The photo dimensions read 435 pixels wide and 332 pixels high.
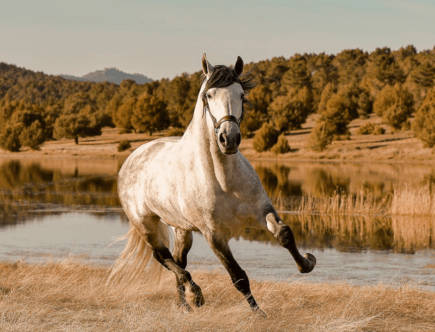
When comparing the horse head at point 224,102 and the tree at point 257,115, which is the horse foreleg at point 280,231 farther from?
→ the tree at point 257,115

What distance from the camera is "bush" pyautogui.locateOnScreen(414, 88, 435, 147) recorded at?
57.5 m

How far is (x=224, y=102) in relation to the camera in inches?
213

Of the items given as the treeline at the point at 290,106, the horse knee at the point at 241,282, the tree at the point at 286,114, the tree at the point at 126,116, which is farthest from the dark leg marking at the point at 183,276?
the tree at the point at 126,116

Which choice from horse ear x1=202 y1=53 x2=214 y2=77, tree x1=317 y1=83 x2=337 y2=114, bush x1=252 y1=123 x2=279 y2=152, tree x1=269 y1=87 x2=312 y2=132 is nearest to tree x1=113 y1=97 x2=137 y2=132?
tree x1=269 y1=87 x2=312 y2=132

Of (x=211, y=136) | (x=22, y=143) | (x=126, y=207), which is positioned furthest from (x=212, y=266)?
(x=22, y=143)

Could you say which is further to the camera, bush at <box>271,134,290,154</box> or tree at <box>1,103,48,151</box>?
tree at <box>1,103,48,151</box>

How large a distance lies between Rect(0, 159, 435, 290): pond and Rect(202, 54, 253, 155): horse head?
17.0 feet

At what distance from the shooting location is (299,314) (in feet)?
21.8

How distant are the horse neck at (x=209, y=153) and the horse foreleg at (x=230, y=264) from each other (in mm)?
587

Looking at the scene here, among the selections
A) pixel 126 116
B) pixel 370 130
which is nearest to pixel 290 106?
pixel 370 130

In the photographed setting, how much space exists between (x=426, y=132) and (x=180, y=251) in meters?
54.2

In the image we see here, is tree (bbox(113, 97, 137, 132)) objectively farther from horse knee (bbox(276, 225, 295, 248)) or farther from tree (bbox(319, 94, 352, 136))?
horse knee (bbox(276, 225, 295, 248))

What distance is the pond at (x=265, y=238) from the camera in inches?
544

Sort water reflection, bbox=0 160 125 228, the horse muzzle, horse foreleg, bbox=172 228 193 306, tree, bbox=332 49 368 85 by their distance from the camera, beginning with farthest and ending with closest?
tree, bbox=332 49 368 85 → water reflection, bbox=0 160 125 228 → horse foreleg, bbox=172 228 193 306 → the horse muzzle
